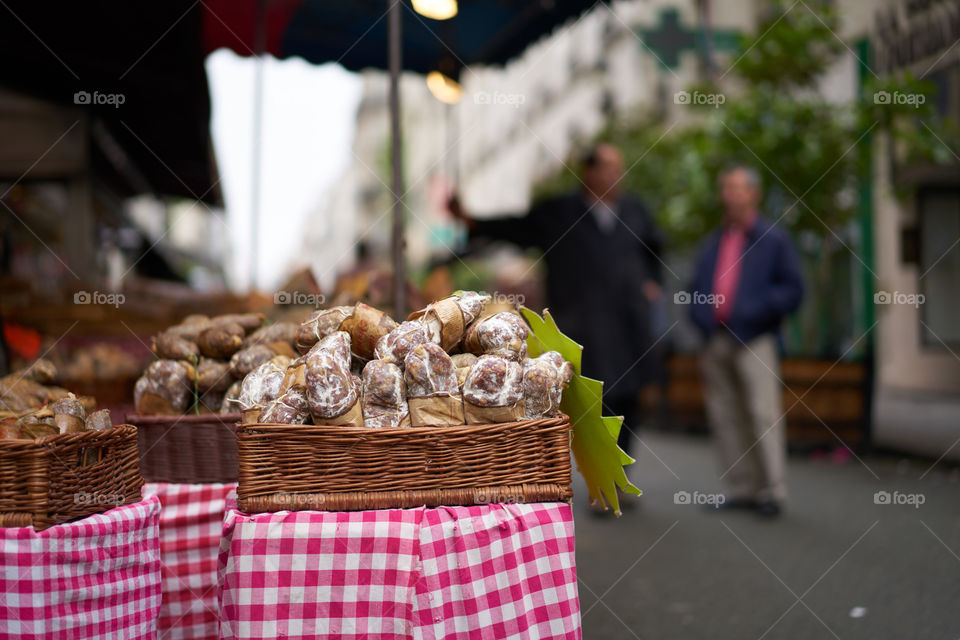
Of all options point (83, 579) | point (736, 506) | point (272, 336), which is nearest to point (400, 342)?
point (272, 336)

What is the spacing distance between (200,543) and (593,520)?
353cm

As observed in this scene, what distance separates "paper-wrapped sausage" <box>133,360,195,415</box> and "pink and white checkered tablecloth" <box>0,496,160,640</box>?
0.47 metres

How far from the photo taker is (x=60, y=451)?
2.04 metres

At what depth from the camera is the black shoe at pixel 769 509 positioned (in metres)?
5.61

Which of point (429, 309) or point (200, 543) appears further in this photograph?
point (200, 543)

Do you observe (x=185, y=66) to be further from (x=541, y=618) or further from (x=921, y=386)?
(x=921, y=386)

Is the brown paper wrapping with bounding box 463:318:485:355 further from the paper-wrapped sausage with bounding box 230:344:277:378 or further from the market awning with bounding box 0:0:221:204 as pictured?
the market awning with bounding box 0:0:221:204

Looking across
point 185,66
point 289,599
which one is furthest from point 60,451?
point 185,66

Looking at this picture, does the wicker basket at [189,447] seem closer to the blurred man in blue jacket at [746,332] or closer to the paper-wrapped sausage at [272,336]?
the paper-wrapped sausage at [272,336]

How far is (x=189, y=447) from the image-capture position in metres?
2.64

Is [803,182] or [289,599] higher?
[803,182]

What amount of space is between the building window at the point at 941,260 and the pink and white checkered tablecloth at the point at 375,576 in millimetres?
11252

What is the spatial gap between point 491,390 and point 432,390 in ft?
0.46

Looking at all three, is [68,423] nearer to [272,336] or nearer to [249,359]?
[249,359]
